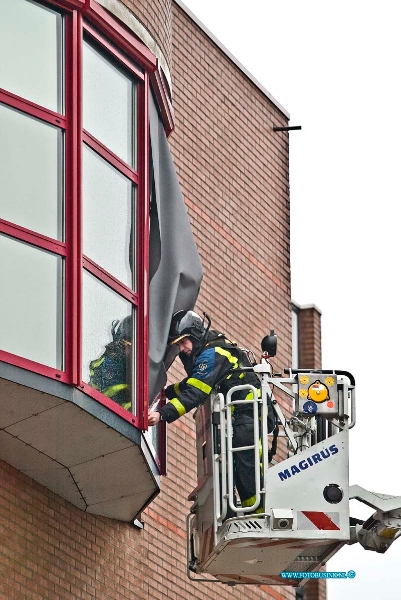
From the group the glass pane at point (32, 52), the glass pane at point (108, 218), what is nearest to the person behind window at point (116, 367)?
the glass pane at point (108, 218)

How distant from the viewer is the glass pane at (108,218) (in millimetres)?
10898

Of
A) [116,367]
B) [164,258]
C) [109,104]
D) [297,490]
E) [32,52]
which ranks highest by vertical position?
[32,52]

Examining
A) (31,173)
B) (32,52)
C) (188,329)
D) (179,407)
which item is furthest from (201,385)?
(32,52)

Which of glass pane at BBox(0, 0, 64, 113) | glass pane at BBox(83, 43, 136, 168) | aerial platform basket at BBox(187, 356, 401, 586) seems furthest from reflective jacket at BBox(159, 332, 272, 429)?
glass pane at BBox(0, 0, 64, 113)

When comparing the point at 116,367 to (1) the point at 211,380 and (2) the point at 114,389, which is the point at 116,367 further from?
(1) the point at 211,380

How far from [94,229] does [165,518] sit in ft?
13.6

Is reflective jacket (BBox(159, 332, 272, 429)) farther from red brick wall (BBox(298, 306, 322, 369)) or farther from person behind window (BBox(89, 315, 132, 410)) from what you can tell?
red brick wall (BBox(298, 306, 322, 369))

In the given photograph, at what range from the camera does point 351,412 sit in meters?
10.9

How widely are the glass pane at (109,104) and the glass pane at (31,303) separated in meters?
1.19

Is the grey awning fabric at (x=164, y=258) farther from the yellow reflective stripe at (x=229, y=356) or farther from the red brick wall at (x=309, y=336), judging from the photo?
the red brick wall at (x=309, y=336)

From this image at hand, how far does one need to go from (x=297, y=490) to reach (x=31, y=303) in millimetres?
2265

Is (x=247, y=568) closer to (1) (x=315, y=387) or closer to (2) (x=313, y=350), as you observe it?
(1) (x=315, y=387)

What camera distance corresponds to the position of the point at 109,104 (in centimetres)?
1138

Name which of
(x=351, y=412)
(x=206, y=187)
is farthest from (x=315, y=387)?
(x=206, y=187)
